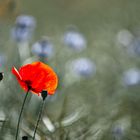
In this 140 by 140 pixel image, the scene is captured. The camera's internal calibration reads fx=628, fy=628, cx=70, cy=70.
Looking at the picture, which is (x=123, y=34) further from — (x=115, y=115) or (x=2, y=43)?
(x=115, y=115)

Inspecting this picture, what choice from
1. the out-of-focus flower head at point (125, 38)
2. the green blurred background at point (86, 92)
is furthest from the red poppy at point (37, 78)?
the out-of-focus flower head at point (125, 38)

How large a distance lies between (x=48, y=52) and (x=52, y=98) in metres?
0.30

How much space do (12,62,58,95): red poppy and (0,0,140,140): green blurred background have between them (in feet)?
0.87

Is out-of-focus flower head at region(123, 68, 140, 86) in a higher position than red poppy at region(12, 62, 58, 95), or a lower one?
lower

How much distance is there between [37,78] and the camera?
1.55 m

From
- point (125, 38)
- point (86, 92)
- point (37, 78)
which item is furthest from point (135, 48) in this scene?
point (37, 78)

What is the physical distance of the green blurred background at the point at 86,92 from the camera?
6.88 ft

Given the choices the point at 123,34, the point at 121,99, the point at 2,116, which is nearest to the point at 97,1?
the point at 123,34

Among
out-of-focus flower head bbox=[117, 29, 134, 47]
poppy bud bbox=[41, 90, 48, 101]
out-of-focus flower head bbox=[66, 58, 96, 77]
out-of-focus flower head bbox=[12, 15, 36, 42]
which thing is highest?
poppy bud bbox=[41, 90, 48, 101]

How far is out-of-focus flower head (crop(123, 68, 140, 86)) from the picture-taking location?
2.74 m

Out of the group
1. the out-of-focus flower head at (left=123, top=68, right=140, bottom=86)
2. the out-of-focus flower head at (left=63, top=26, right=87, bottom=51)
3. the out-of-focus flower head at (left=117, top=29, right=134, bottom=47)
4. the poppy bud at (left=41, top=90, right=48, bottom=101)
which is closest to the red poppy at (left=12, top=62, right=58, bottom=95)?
the poppy bud at (left=41, top=90, right=48, bottom=101)

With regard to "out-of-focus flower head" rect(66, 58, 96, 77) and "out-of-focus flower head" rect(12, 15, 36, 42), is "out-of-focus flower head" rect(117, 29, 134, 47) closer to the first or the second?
"out-of-focus flower head" rect(66, 58, 96, 77)

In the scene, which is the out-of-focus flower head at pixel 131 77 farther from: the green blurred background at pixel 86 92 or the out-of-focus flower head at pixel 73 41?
the out-of-focus flower head at pixel 73 41

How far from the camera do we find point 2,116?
2.06 metres
